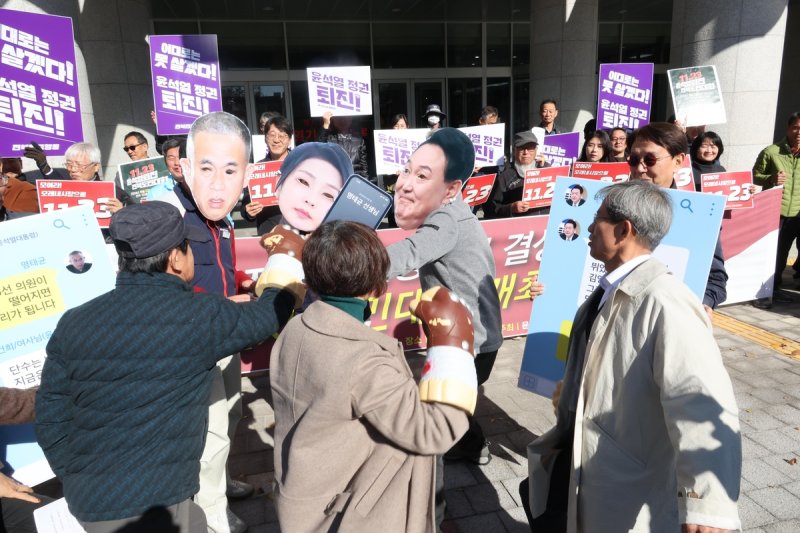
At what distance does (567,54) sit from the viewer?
10812 mm

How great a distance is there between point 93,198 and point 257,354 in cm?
198

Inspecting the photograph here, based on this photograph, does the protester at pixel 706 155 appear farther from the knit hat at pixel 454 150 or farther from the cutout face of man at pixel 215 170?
the cutout face of man at pixel 215 170

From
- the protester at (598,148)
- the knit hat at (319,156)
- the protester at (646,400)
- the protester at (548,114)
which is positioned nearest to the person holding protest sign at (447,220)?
the knit hat at (319,156)

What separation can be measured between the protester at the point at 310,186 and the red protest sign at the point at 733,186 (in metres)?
4.64

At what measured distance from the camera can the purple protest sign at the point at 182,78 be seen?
4.75 meters

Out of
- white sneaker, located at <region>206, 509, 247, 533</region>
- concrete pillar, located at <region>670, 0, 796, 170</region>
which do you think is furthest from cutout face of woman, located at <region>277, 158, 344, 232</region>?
concrete pillar, located at <region>670, 0, 796, 170</region>

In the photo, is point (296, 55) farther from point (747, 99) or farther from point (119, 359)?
point (119, 359)

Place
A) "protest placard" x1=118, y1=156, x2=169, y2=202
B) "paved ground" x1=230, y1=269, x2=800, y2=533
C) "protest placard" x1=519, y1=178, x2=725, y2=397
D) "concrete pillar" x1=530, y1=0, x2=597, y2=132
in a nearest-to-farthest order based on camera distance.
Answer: "paved ground" x1=230, y1=269, x2=800, y2=533
"protest placard" x1=519, y1=178, x2=725, y2=397
"protest placard" x1=118, y1=156, x2=169, y2=202
"concrete pillar" x1=530, y1=0, x2=597, y2=132

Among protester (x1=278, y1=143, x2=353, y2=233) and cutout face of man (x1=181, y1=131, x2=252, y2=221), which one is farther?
cutout face of man (x1=181, y1=131, x2=252, y2=221)

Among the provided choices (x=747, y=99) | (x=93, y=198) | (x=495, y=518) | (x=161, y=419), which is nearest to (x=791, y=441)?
(x=495, y=518)

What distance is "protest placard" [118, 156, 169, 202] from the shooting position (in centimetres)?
508

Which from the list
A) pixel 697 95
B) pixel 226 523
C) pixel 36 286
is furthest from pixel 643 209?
pixel 697 95

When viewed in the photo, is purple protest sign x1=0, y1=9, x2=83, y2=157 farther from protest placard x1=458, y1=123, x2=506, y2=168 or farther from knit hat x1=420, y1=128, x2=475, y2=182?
protest placard x1=458, y1=123, x2=506, y2=168

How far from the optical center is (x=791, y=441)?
142 inches
